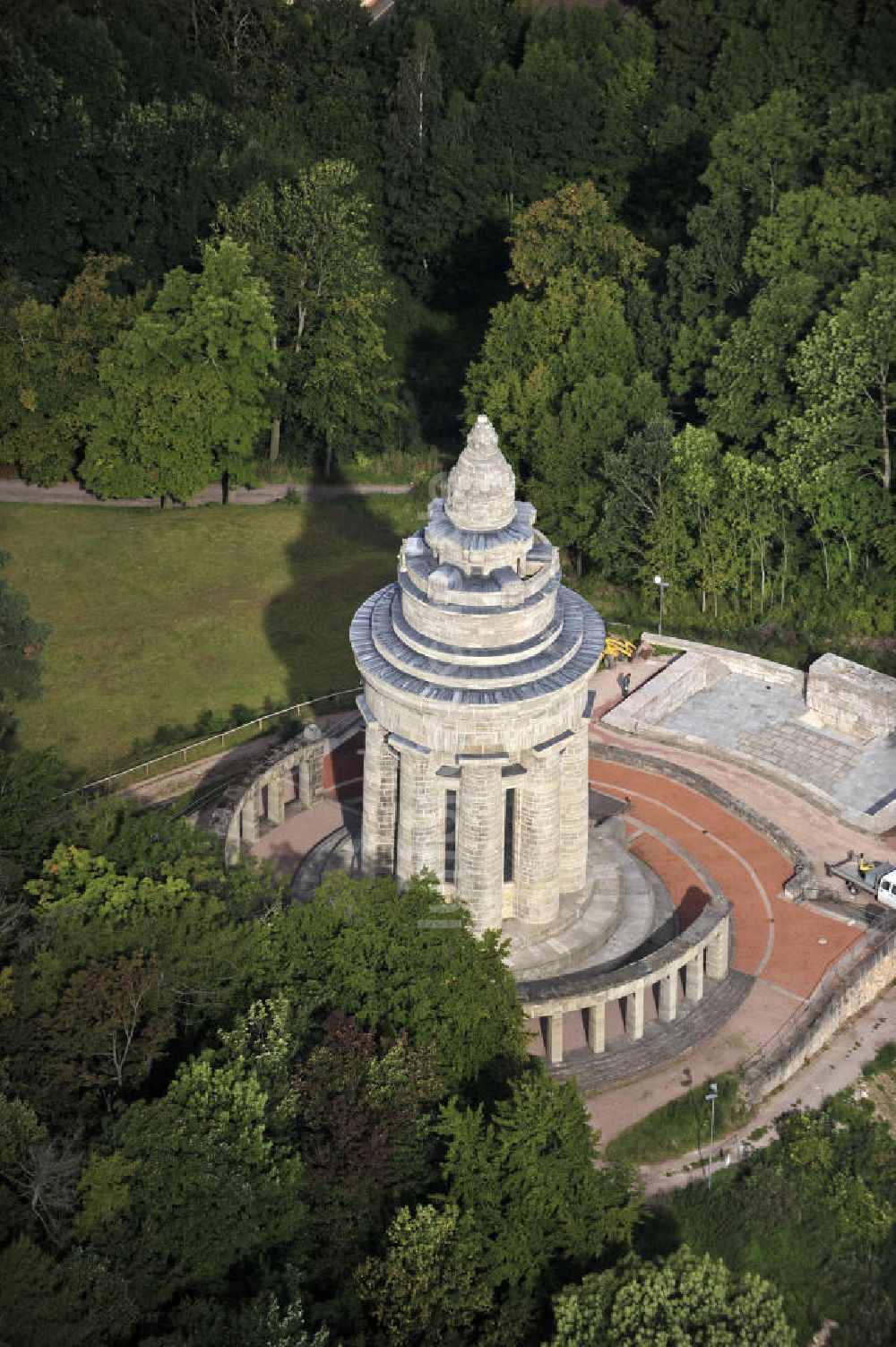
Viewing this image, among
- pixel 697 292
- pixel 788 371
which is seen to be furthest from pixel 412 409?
pixel 788 371

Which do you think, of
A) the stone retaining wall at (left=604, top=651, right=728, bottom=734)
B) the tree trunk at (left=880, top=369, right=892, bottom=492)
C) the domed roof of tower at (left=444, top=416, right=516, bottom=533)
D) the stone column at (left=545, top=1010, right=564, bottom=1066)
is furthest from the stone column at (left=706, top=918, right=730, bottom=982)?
the tree trunk at (left=880, top=369, right=892, bottom=492)

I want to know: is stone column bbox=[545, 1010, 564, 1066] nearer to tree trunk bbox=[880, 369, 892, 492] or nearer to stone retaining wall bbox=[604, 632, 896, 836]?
stone retaining wall bbox=[604, 632, 896, 836]

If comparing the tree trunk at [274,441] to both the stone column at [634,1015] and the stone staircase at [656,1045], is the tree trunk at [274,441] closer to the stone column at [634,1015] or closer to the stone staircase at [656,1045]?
the stone staircase at [656,1045]

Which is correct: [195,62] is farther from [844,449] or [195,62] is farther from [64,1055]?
[64,1055]

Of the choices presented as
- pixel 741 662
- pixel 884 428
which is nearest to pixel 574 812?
pixel 741 662

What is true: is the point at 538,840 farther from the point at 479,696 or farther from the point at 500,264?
the point at 500,264

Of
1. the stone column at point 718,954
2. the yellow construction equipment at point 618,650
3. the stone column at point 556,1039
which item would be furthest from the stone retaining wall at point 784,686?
the stone column at point 556,1039
